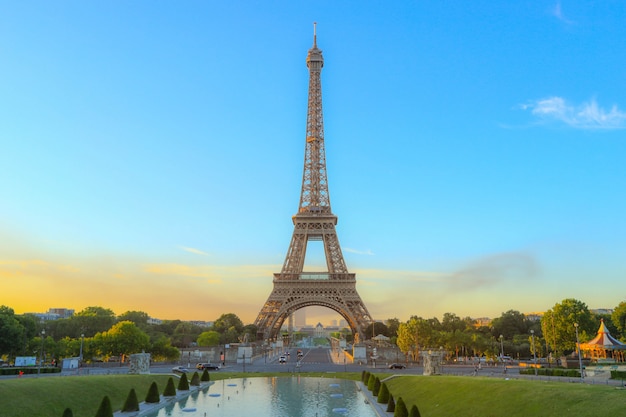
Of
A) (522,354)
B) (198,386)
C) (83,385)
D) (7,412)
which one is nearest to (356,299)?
(522,354)

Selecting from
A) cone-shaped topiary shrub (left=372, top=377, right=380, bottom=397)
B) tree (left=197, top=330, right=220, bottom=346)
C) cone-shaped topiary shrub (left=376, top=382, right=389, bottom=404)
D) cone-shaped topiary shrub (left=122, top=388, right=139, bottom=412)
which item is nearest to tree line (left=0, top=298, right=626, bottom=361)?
tree (left=197, top=330, right=220, bottom=346)

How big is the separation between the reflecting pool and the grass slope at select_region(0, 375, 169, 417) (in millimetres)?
4041

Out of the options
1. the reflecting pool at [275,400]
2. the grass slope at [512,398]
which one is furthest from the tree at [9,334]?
the grass slope at [512,398]

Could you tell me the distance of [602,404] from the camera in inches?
824

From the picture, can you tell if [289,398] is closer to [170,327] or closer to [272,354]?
[272,354]

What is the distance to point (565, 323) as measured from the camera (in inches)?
2420

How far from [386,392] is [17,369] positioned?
36543 mm

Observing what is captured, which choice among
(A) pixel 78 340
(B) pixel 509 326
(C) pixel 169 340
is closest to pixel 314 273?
(C) pixel 169 340

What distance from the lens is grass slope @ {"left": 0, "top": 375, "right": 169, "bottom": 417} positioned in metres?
26.6

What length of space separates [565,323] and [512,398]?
42.8m

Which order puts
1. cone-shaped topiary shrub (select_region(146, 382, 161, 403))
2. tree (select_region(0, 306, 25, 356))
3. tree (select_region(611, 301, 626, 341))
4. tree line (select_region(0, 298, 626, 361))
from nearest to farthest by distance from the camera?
cone-shaped topiary shrub (select_region(146, 382, 161, 403)) → tree (select_region(0, 306, 25, 356)) → tree line (select_region(0, 298, 626, 361)) → tree (select_region(611, 301, 626, 341))

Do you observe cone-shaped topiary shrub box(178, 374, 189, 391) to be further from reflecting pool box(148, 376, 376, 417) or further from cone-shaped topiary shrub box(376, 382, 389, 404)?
cone-shaped topiary shrub box(376, 382, 389, 404)

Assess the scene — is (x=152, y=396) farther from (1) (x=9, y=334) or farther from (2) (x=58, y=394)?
(1) (x=9, y=334)

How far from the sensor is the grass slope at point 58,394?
26562 mm
